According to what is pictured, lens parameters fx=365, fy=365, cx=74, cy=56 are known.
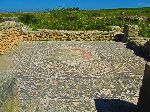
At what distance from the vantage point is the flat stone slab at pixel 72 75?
24.9 ft

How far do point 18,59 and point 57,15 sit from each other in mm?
16979

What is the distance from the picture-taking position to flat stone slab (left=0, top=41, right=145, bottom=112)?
7.58 meters

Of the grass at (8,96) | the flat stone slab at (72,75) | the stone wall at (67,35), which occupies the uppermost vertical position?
the grass at (8,96)

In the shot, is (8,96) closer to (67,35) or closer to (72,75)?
(72,75)

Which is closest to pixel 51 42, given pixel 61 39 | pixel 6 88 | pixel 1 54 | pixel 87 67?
pixel 61 39

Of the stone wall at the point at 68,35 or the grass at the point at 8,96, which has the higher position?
the grass at the point at 8,96

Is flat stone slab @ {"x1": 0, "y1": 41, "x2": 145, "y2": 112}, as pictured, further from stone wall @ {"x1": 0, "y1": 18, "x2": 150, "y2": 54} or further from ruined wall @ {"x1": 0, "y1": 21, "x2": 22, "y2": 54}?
stone wall @ {"x1": 0, "y1": 18, "x2": 150, "y2": 54}

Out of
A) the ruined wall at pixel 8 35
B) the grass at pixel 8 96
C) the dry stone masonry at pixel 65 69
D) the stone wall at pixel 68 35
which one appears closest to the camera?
the grass at pixel 8 96

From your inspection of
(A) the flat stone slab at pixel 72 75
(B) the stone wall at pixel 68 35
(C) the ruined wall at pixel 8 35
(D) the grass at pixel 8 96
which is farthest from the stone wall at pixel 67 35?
(D) the grass at pixel 8 96

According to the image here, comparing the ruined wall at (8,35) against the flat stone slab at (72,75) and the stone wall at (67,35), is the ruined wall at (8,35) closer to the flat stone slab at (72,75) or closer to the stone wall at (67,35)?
the flat stone slab at (72,75)

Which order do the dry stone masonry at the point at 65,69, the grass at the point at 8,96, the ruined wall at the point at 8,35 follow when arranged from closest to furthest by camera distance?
the grass at the point at 8,96 < the dry stone masonry at the point at 65,69 < the ruined wall at the point at 8,35

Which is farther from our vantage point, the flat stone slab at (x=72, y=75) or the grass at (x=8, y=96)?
the flat stone slab at (x=72, y=75)

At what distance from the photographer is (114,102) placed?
7.66 meters

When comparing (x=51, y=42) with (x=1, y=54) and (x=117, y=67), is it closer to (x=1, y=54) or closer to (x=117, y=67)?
(x=1, y=54)
